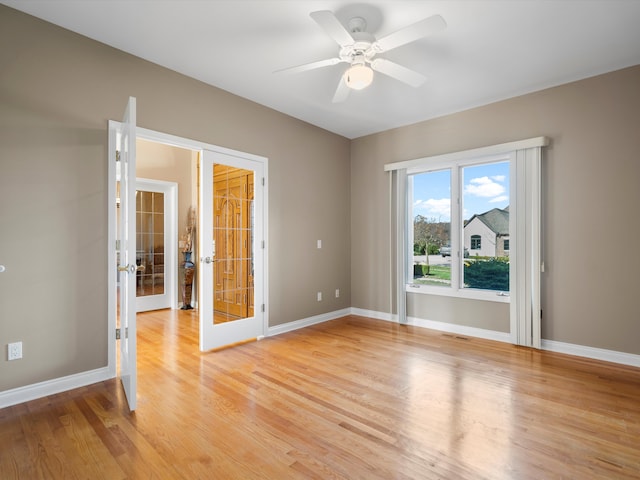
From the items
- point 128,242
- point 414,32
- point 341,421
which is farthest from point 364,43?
point 341,421

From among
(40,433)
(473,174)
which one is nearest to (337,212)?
(473,174)

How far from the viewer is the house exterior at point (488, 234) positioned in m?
4.10

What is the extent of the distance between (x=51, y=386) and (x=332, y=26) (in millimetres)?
3310

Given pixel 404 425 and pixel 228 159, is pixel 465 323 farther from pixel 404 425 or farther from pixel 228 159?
pixel 228 159

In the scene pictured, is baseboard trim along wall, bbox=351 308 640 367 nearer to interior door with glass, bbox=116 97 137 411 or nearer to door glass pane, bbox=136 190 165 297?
door glass pane, bbox=136 190 165 297

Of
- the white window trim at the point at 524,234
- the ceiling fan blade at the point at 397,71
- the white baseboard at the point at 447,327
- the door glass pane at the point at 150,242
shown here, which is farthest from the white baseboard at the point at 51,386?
the white window trim at the point at 524,234

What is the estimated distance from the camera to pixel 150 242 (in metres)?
5.72

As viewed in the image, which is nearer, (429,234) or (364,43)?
(364,43)

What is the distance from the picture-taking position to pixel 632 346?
323 centimetres

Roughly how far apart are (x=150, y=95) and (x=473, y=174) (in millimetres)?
3771

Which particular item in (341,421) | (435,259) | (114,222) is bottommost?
(341,421)

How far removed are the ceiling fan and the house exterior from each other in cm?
214

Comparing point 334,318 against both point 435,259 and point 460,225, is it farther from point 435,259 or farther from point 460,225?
point 460,225

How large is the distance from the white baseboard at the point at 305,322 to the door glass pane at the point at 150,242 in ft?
8.51
